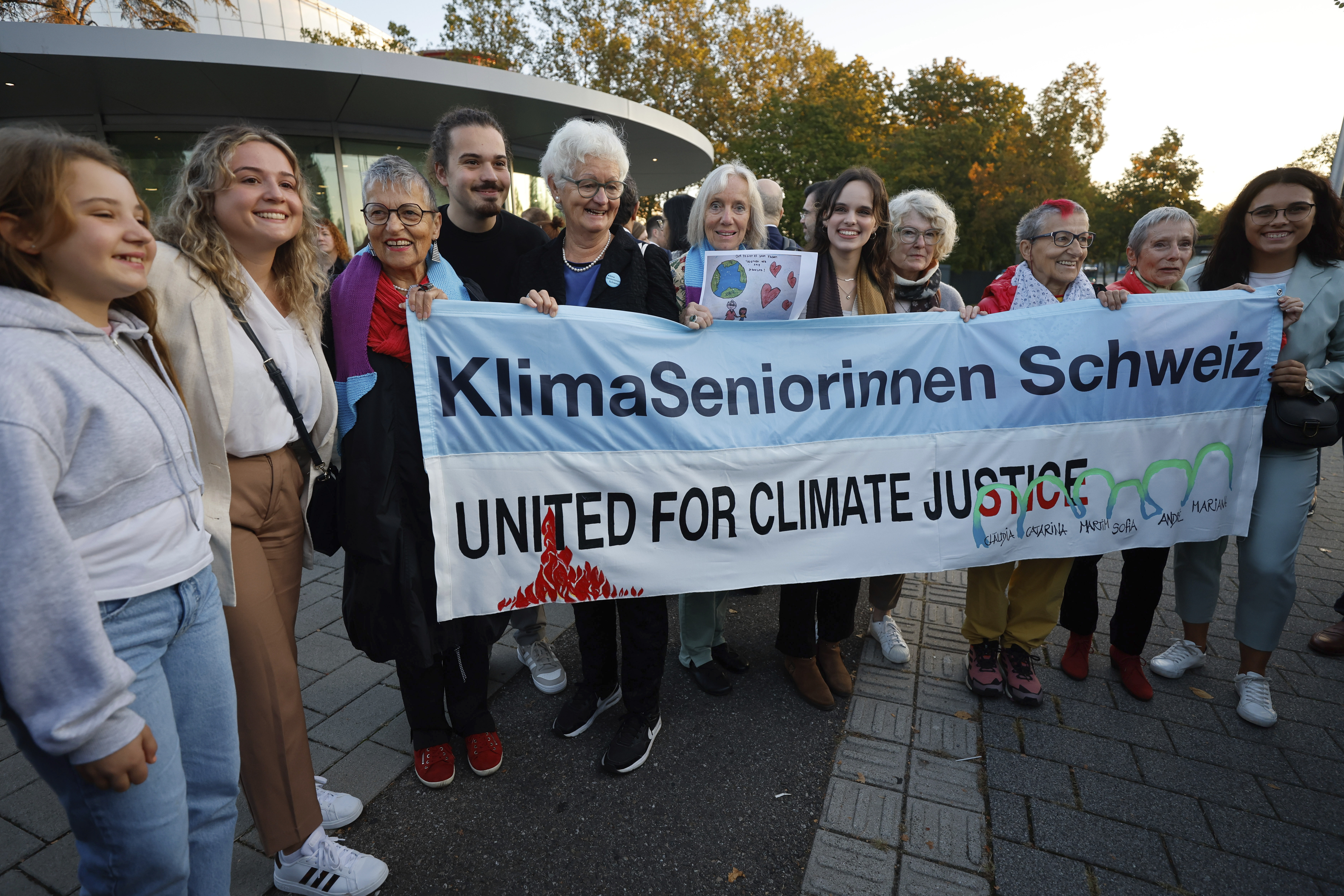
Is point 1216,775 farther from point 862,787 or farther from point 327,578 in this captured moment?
point 327,578

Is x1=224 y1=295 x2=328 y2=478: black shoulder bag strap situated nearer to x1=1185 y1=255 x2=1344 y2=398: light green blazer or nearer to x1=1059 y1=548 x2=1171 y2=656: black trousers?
x1=1059 y1=548 x2=1171 y2=656: black trousers

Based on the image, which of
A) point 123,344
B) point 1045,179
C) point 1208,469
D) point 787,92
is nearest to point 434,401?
point 123,344

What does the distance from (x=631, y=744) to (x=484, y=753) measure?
22.5 inches

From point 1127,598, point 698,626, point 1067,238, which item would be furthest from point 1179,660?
point 698,626

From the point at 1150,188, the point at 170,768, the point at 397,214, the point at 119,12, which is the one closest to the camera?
the point at 170,768

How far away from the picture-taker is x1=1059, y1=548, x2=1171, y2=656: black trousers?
3135 millimetres

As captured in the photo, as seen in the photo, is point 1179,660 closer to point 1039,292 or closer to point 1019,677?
point 1019,677

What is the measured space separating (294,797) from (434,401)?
4.31ft

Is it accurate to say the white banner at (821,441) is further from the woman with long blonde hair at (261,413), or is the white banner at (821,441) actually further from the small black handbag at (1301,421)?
the woman with long blonde hair at (261,413)

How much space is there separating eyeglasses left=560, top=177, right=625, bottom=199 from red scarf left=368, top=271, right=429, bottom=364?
2.47 feet

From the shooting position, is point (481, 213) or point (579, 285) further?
point (481, 213)

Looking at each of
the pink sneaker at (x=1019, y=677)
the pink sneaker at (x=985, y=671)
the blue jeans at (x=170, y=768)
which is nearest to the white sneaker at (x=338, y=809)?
the blue jeans at (x=170, y=768)

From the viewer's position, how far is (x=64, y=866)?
220 centimetres

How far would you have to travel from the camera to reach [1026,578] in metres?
3.13
